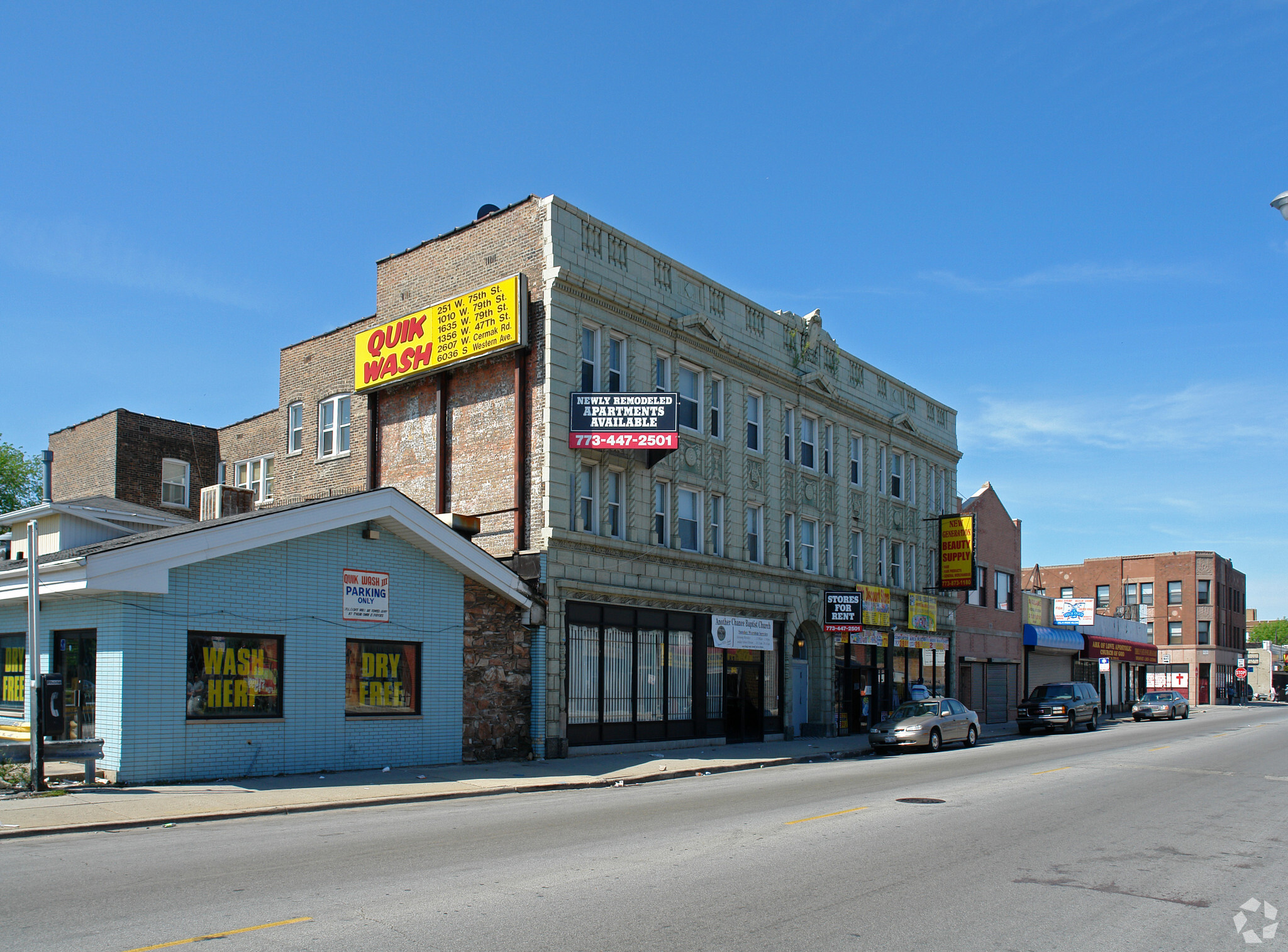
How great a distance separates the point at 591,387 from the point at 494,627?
6.29 metres

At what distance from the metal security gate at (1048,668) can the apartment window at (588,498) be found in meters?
33.1

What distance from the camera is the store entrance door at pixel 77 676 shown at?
57.5 feet

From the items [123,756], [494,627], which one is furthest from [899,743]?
[123,756]

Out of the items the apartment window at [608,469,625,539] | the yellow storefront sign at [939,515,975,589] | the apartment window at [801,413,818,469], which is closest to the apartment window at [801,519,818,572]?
the apartment window at [801,413,818,469]

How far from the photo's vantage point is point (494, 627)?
2286cm

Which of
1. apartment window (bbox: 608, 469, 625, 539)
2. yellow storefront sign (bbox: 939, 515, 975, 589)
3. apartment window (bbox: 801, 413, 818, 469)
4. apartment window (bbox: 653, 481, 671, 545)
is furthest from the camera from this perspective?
yellow storefront sign (bbox: 939, 515, 975, 589)

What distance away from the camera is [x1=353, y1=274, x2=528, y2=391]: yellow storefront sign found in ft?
80.1

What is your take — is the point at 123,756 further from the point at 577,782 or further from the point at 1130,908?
the point at 1130,908

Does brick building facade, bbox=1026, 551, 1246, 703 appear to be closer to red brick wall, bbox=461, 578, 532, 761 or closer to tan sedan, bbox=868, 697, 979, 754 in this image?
tan sedan, bbox=868, 697, 979, 754

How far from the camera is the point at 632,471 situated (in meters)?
26.0

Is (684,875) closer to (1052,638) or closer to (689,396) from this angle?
(689,396)

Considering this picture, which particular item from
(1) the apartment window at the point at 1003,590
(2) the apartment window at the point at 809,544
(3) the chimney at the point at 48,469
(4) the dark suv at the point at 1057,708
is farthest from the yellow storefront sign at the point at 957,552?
(3) the chimney at the point at 48,469

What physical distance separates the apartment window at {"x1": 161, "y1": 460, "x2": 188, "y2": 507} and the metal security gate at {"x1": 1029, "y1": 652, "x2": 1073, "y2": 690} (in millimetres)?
38190

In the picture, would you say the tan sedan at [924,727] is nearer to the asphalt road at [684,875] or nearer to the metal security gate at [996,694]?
the asphalt road at [684,875]
